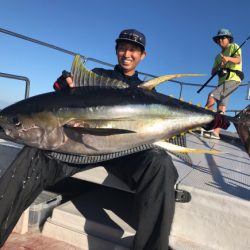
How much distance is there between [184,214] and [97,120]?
2.89 feet

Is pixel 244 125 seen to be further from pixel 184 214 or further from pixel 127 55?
pixel 127 55

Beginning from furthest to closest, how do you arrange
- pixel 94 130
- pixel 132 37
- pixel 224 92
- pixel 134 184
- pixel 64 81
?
pixel 224 92 → pixel 132 37 → pixel 64 81 → pixel 134 184 → pixel 94 130

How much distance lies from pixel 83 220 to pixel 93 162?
1.65 ft

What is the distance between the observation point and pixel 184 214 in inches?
93.2

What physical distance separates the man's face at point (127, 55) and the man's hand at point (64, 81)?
29.4 inches

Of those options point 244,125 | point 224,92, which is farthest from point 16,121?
point 224,92

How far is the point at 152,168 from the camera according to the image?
2258mm

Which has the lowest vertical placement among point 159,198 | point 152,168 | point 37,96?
point 159,198

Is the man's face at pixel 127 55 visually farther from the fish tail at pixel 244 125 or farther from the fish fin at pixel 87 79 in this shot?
the fish tail at pixel 244 125

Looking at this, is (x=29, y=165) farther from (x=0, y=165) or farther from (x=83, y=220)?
(x=0, y=165)

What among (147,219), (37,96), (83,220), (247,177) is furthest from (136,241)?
(247,177)

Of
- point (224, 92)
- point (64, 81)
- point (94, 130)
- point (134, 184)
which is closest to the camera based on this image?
point (94, 130)

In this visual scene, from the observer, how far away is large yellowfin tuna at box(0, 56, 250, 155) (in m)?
2.26

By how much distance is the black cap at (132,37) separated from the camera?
3.06m
